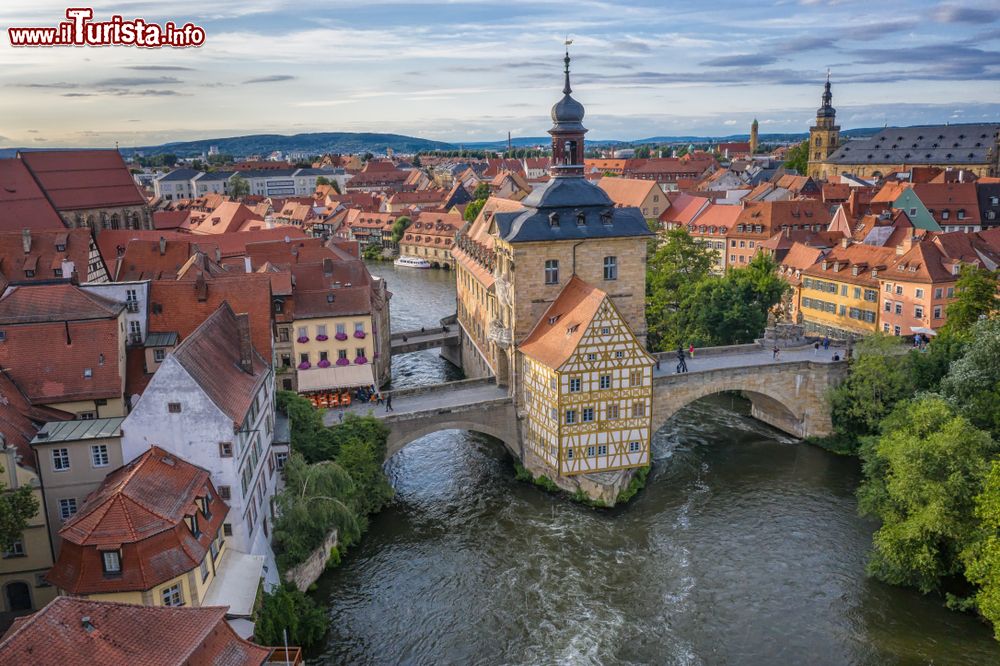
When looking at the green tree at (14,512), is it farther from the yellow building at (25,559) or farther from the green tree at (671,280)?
the green tree at (671,280)

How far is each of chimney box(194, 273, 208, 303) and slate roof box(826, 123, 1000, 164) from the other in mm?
113459

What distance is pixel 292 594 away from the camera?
101 feet

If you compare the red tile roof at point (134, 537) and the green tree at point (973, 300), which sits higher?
the green tree at point (973, 300)

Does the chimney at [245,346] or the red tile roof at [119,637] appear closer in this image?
the red tile roof at [119,637]

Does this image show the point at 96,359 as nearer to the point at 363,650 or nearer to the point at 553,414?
the point at 363,650

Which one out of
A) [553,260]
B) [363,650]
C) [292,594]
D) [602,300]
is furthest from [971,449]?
[292,594]

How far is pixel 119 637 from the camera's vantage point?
19.7 meters

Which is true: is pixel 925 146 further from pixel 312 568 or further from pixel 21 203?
pixel 312 568

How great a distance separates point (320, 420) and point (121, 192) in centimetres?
4716

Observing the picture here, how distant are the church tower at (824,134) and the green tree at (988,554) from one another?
116 meters

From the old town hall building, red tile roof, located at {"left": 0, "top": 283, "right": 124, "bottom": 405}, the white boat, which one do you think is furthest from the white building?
the white boat

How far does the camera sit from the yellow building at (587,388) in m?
38.5

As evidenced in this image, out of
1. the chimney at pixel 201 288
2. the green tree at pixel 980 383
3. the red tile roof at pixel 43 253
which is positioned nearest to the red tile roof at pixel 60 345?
the chimney at pixel 201 288

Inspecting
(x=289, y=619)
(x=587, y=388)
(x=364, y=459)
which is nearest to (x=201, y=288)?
(x=364, y=459)
